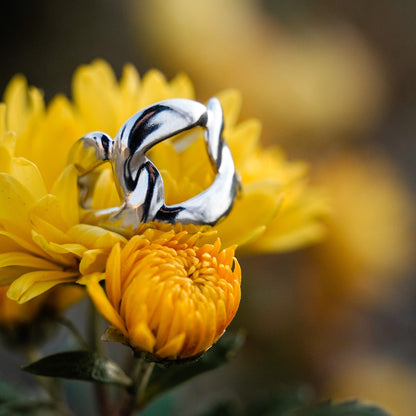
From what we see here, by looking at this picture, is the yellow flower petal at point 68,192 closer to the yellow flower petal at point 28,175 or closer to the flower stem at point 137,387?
the yellow flower petal at point 28,175

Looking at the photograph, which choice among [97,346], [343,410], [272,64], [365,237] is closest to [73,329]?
[97,346]

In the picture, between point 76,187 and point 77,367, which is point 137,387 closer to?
point 77,367

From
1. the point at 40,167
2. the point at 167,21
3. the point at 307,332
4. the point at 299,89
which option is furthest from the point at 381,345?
the point at 40,167

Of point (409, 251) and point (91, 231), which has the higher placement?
point (91, 231)

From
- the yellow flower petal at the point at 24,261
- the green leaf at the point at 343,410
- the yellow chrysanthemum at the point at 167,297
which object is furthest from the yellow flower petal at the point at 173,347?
the green leaf at the point at 343,410

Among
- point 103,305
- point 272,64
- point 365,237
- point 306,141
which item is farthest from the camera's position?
point 272,64

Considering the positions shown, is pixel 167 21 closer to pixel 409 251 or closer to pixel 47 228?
pixel 409 251
